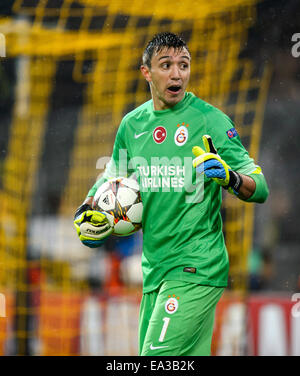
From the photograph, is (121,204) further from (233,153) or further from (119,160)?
(233,153)

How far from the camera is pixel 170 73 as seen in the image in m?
3.66

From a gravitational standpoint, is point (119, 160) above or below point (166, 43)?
below

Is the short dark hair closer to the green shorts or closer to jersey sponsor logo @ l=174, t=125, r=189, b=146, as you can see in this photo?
jersey sponsor logo @ l=174, t=125, r=189, b=146

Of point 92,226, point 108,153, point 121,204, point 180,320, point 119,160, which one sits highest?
point 108,153

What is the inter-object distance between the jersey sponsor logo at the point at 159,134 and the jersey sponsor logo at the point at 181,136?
66 mm

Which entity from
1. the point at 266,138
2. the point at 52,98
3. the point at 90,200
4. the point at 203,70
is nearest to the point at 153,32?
the point at 203,70

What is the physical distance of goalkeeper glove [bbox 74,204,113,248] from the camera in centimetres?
383

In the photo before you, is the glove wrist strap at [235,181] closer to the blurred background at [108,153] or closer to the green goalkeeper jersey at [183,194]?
the green goalkeeper jersey at [183,194]

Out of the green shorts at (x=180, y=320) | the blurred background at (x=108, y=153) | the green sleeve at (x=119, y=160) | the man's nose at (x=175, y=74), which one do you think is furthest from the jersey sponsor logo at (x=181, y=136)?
the blurred background at (x=108, y=153)

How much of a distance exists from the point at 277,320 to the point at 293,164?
225 cm

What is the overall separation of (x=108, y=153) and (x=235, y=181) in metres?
3.83

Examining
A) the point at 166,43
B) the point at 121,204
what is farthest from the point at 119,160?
the point at 166,43

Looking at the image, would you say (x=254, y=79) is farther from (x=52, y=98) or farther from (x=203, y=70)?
(x=52, y=98)
